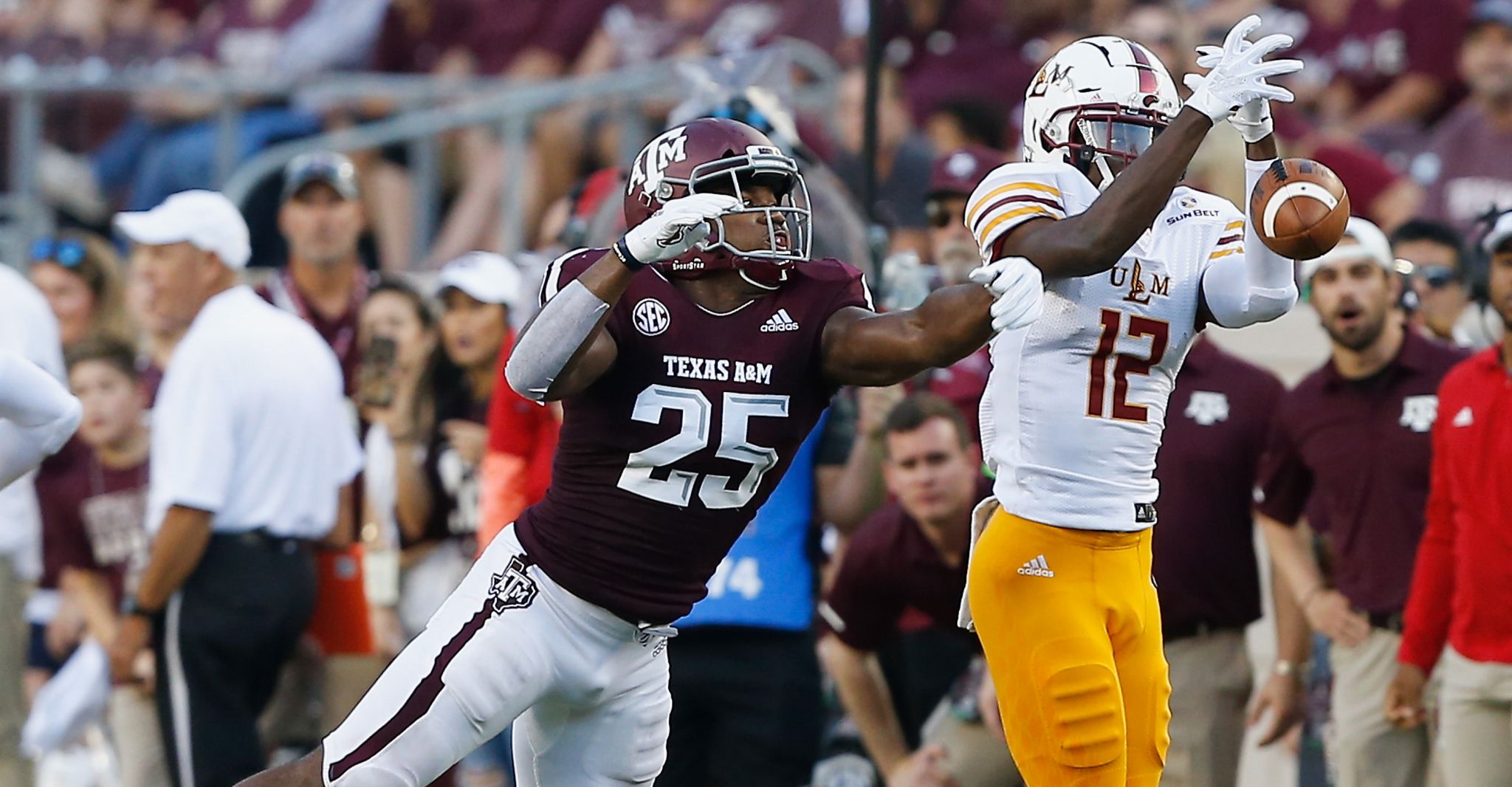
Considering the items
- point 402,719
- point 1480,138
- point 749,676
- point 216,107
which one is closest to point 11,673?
point 749,676

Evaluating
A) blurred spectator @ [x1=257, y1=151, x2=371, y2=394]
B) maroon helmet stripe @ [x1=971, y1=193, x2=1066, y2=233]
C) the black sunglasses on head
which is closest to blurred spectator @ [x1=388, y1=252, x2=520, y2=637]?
blurred spectator @ [x1=257, y1=151, x2=371, y2=394]

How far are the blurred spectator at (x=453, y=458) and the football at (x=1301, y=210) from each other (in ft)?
11.9

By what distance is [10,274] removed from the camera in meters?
6.77

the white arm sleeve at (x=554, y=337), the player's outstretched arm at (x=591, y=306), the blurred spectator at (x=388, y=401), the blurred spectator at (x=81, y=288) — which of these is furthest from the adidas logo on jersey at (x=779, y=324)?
the blurred spectator at (x=81, y=288)

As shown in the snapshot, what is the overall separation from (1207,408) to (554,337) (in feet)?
8.76

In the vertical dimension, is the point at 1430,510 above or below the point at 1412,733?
above

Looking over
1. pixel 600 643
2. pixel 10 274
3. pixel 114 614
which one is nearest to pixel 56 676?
pixel 114 614

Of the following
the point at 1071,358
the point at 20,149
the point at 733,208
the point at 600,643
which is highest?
the point at 20,149

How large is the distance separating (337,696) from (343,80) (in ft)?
14.3

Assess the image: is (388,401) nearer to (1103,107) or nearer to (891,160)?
(891,160)

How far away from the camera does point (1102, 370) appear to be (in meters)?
4.54

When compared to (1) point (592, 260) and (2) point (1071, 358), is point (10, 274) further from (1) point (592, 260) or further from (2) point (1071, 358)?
(2) point (1071, 358)

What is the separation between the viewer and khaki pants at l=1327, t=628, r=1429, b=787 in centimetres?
616

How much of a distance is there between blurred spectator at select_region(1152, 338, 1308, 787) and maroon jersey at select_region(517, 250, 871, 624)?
1.93m
